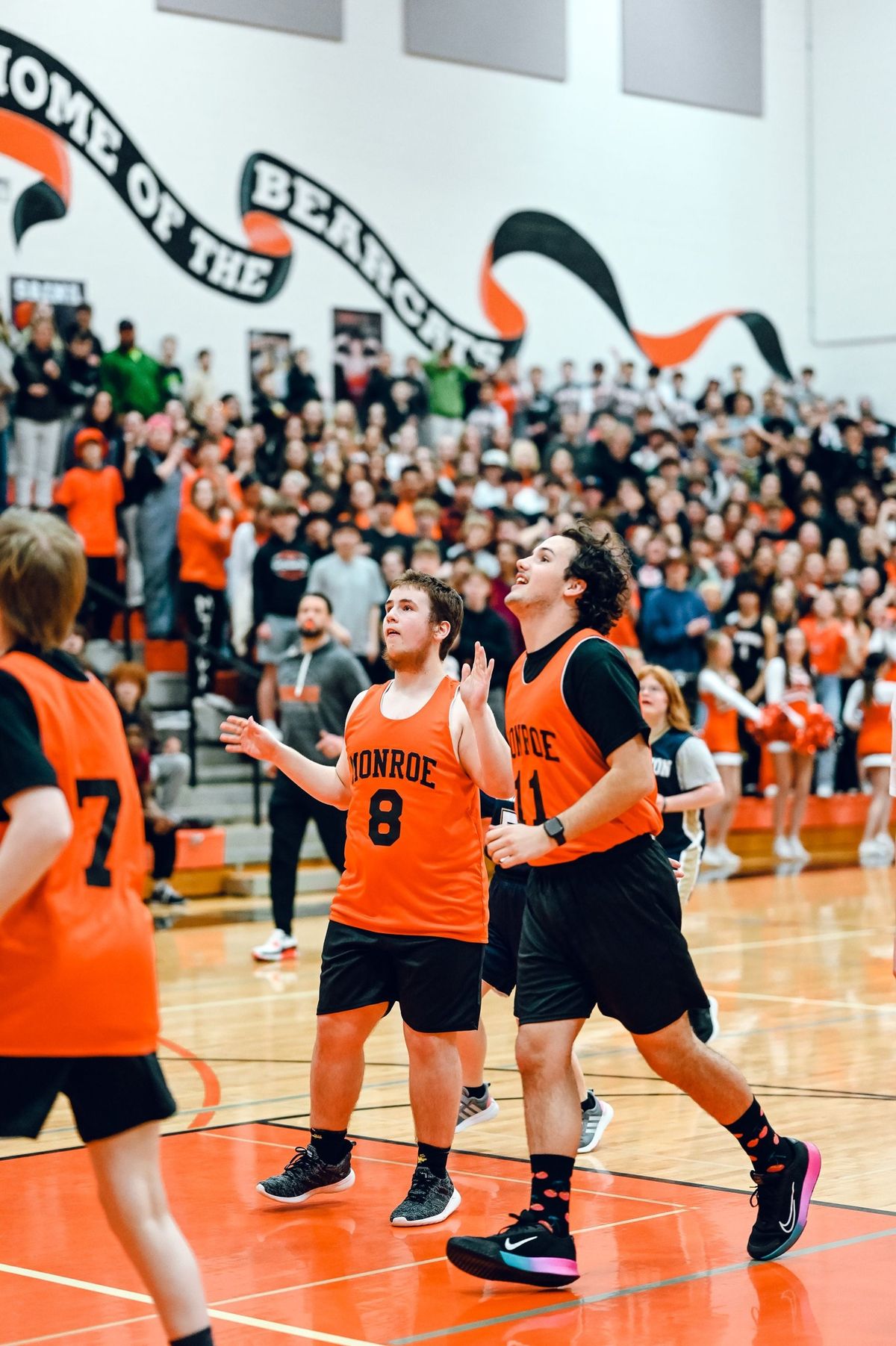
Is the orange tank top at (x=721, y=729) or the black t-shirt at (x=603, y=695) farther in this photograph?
the orange tank top at (x=721, y=729)

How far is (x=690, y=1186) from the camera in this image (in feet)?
19.1

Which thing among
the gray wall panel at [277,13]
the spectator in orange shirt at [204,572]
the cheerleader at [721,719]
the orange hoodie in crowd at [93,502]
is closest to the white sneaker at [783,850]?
Result: the cheerleader at [721,719]

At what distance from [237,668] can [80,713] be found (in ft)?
37.2

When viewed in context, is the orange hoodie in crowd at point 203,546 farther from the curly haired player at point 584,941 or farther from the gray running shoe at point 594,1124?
the curly haired player at point 584,941

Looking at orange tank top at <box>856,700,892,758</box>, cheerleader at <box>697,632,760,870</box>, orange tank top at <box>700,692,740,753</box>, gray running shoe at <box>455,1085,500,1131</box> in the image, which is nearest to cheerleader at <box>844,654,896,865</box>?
orange tank top at <box>856,700,892,758</box>

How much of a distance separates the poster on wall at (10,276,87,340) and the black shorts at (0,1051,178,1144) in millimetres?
15062

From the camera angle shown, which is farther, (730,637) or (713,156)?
(713,156)

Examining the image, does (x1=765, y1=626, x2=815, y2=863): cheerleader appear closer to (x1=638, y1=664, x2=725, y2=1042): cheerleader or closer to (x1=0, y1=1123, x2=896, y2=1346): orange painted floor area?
(x1=638, y1=664, x2=725, y2=1042): cheerleader

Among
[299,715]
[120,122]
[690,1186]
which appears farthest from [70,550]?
[120,122]

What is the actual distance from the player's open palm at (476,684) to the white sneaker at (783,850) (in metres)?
11.8

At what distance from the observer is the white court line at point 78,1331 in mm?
4430

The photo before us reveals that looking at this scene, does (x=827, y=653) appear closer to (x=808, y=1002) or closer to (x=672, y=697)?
(x=808, y=1002)

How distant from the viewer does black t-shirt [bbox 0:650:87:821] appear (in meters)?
3.41

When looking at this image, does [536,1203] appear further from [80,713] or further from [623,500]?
[623,500]
